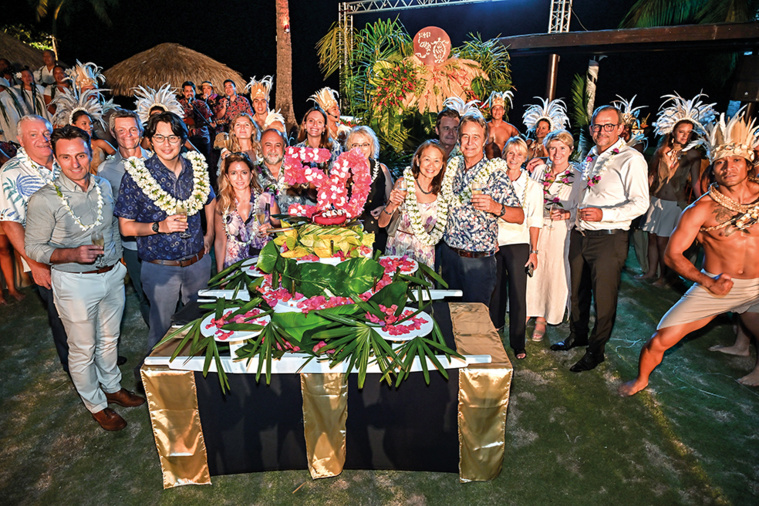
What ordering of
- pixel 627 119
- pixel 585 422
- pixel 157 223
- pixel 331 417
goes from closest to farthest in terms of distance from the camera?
pixel 331 417 → pixel 157 223 → pixel 585 422 → pixel 627 119

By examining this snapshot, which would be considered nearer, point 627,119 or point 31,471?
point 31,471

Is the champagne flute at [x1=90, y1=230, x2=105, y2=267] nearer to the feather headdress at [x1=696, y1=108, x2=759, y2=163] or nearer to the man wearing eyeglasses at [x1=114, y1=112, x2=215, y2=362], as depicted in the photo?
the man wearing eyeglasses at [x1=114, y1=112, x2=215, y2=362]

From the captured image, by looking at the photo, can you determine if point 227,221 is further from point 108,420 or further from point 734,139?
point 734,139

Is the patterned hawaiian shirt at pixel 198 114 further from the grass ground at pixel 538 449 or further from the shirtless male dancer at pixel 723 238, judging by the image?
the shirtless male dancer at pixel 723 238

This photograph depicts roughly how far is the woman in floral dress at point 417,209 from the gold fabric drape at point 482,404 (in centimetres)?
99

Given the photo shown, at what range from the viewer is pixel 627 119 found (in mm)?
4496

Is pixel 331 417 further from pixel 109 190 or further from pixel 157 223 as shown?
pixel 109 190

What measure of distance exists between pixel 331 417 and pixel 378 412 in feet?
0.92

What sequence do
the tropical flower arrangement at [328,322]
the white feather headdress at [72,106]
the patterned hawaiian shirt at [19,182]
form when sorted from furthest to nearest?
the white feather headdress at [72,106], the patterned hawaiian shirt at [19,182], the tropical flower arrangement at [328,322]

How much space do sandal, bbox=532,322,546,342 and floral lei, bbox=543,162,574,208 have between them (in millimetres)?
1241

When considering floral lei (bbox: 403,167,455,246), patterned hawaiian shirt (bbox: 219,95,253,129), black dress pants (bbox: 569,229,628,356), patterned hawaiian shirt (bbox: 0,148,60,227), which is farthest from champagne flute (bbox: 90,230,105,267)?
patterned hawaiian shirt (bbox: 219,95,253,129)

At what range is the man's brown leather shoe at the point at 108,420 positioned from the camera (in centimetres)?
332

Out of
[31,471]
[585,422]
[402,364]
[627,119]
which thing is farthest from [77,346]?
[627,119]

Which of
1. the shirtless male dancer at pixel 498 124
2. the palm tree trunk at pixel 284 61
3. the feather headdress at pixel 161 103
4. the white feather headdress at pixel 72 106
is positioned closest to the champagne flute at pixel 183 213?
the feather headdress at pixel 161 103
